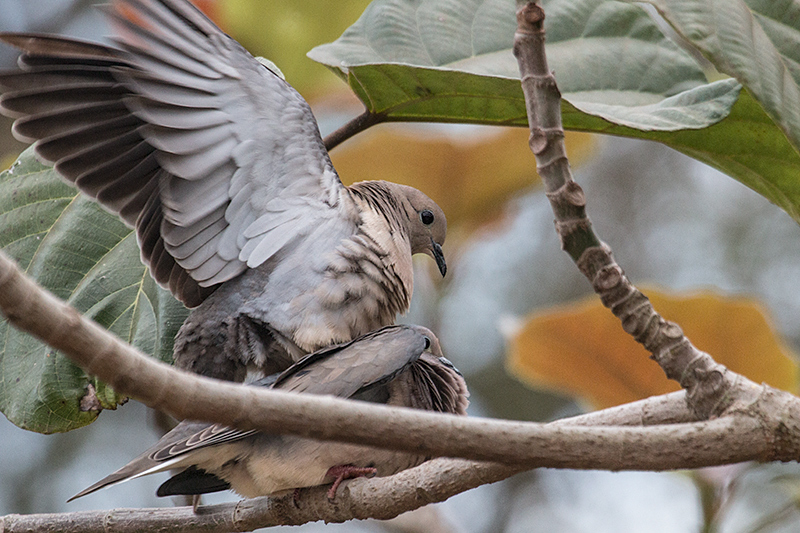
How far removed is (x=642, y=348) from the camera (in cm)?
239

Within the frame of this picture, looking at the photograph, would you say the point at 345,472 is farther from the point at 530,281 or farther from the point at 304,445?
the point at 530,281

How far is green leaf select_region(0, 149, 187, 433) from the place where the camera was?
2.04 meters

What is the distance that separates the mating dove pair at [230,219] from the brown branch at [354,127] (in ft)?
0.36

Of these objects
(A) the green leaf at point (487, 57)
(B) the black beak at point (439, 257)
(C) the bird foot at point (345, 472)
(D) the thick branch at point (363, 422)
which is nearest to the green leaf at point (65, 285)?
(C) the bird foot at point (345, 472)

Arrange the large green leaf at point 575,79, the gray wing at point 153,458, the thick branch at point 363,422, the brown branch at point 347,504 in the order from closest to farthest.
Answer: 1. the thick branch at point 363,422
2. the brown branch at point 347,504
3. the gray wing at point 153,458
4. the large green leaf at point 575,79

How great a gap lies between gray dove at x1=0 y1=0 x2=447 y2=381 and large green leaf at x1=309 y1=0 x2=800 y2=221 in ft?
0.81

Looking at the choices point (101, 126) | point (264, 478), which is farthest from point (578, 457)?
point (101, 126)

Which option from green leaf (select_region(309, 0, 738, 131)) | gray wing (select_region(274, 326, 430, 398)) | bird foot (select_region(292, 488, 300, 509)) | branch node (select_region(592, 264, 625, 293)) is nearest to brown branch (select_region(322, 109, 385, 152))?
green leaf (select_region(309, 0, 738, 131))

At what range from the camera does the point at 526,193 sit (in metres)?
3.04

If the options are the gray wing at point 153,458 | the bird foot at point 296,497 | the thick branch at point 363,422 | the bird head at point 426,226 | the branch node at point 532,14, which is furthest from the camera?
the bird head at point 426,226

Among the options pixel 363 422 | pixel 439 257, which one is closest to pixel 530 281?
pixel 439 257

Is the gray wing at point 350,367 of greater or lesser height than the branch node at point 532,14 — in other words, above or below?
below

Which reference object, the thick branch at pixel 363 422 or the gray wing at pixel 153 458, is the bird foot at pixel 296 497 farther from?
the thick branch at pixel 363 422

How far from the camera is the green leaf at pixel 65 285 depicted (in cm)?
204
